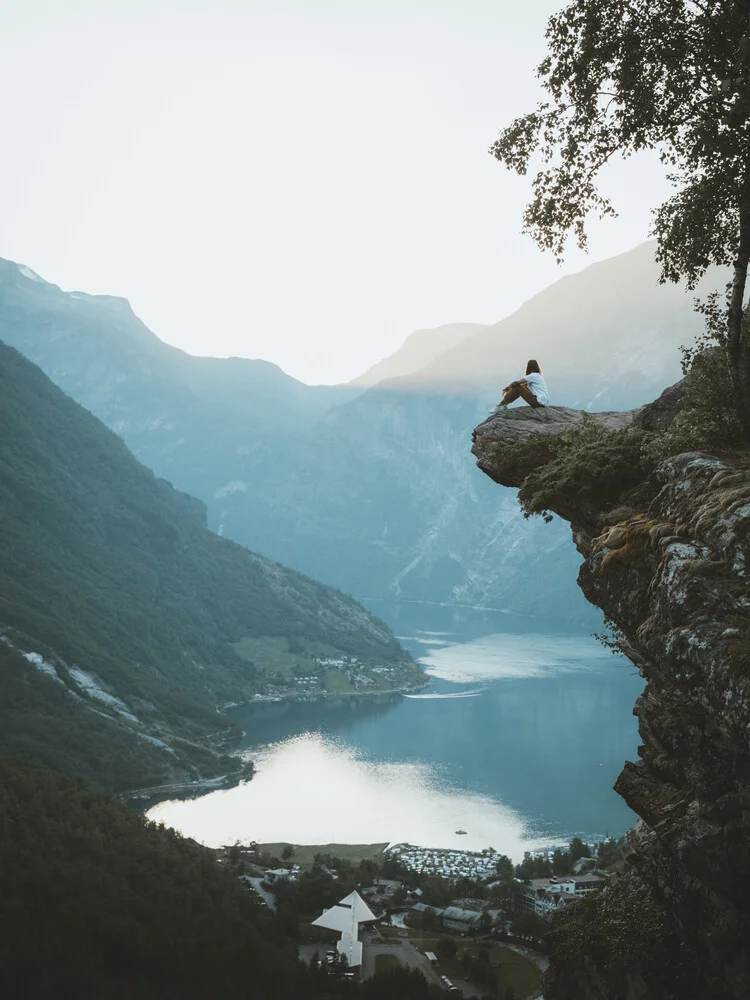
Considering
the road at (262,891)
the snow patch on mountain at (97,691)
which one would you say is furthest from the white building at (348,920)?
the snow patch on mountain at (97,691)

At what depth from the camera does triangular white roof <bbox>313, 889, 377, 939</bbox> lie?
47031 mm

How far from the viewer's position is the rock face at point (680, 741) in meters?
7.73

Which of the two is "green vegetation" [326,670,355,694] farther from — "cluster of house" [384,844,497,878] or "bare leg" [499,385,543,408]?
"bare leg" [499,385,543,408]

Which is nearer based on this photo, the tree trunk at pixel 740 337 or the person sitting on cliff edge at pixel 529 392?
the tree trunk at pixel 740 337

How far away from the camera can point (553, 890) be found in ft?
168

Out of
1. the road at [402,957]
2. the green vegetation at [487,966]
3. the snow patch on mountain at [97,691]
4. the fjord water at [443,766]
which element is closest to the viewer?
the green vegetation at [487,966]

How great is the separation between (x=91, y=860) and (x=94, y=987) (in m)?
14.4

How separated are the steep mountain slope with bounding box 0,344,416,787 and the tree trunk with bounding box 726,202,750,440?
93.0 meters

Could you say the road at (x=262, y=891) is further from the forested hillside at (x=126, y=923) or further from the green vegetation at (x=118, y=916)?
the green vegetation at (x=118, y=916)

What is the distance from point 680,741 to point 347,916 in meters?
44.3

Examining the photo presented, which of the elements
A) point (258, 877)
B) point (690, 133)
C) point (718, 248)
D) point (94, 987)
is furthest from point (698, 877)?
point (258, 877)

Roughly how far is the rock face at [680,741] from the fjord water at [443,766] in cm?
6260

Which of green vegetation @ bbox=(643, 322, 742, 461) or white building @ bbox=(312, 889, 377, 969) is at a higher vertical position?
green vegetation @ bbox=(643, 322, 742, 461)

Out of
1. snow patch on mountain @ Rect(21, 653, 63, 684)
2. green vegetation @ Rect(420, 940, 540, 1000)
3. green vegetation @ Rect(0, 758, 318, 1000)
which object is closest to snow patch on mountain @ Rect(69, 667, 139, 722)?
snow patch on mountain @ Rect(21, 653, 63, 684)
